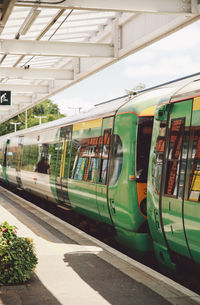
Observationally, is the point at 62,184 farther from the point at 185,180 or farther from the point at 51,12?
the point at 185,180

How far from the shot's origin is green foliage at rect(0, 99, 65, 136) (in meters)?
89.9

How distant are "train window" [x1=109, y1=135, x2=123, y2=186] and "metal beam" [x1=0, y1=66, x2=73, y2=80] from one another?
350 inches

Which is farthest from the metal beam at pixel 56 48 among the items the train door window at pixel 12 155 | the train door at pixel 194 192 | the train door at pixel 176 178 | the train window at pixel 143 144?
the train door window at pixel 12 155

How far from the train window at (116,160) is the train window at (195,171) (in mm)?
2754

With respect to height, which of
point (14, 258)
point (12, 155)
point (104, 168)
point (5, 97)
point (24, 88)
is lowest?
point (14, 258)

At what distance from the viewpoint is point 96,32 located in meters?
14.9

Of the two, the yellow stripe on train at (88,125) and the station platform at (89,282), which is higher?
the yellow stripe on train at (88,125)

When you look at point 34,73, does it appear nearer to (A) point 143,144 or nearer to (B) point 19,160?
(B) point 19,160

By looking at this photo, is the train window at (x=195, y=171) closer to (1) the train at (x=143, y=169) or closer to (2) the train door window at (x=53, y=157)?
(1) the train at (x=143, y=169)

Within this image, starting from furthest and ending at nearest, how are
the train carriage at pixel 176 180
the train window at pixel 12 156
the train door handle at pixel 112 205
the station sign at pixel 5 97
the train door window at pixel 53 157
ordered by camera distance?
the train window at pixel 12 156, the station sign at pixel 5 97, the train door window at pixel 53 157, the train door handle at pixel 112 205, the train carriage at pixel 176 180

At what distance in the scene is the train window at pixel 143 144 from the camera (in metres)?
8.50

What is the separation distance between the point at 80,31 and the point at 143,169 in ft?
24.2

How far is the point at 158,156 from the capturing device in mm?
7297

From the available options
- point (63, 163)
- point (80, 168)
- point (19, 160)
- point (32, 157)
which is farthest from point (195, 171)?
point (19, 160)
